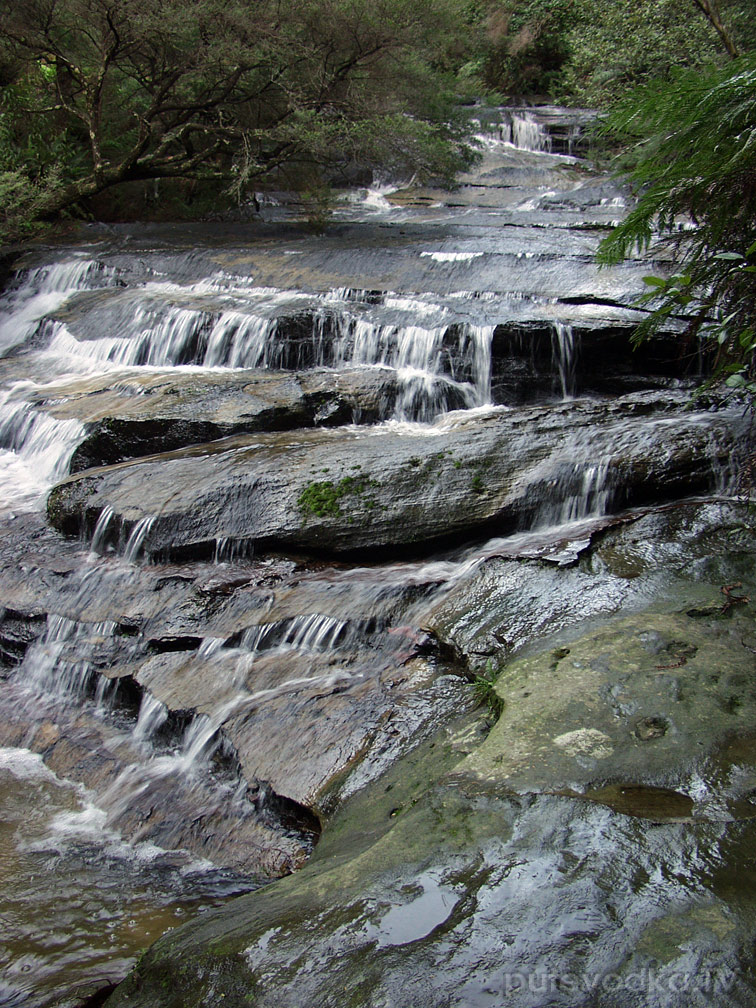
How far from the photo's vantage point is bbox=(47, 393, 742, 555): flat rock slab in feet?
19.5

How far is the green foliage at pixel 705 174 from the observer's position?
3.47 meters

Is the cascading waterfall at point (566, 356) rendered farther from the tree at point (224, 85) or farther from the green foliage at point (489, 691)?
the tree at point (224, 85)

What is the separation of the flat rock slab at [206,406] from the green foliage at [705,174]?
13.6 feet

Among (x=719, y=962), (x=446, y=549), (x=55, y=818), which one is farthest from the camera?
(x=446, y=549)

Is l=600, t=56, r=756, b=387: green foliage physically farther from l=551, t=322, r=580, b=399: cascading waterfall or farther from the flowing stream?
l=551, t=322, r=580, b=399: cascading waterfall

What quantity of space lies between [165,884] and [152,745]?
3.62 ft

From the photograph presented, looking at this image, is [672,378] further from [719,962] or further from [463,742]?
[719,962]

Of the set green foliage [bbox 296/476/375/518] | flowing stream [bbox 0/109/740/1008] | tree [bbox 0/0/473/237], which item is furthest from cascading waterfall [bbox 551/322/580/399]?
tree [bbox 0/0/473/237]

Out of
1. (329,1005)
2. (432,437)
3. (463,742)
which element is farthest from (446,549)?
(329,1005)

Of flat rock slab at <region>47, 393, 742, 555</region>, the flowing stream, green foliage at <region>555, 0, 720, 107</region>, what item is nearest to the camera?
the flowing stream

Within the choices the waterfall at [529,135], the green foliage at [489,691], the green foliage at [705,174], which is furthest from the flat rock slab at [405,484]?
the waterfall at [529,135]

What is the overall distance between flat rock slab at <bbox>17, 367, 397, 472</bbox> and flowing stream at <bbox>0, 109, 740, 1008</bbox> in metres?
0.03

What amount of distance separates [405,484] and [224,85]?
11517mm

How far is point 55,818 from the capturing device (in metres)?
4.48
